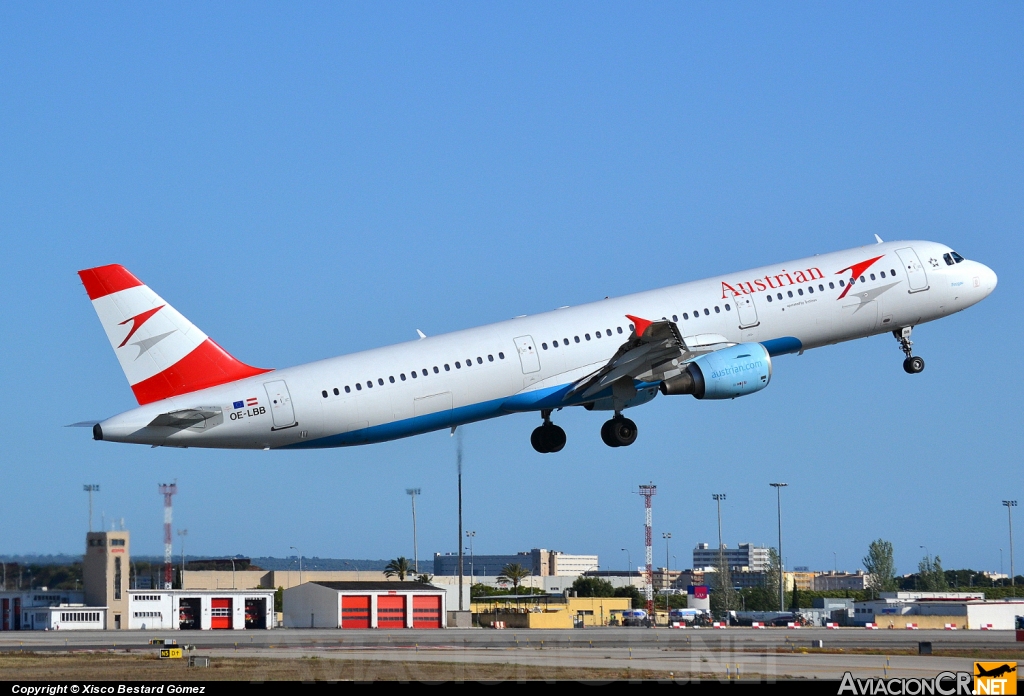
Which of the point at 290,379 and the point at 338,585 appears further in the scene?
the point at 338,585

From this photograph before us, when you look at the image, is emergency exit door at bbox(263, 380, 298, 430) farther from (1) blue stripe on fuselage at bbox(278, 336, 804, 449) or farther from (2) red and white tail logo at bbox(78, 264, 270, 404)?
(2) red and white tail logo at bbox(78, 264, 270, 404)

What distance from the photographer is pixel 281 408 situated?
46625 millimetres

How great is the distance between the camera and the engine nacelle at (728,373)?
5128 cm

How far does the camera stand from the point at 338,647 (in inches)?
2200

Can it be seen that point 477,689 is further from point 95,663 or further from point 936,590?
point 936,590

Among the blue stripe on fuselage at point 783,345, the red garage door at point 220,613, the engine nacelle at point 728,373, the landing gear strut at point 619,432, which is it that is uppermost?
the blue stripe on fuselage at point 783,345

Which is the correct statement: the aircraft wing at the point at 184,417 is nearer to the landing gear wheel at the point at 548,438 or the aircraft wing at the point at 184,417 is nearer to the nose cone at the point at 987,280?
the landing gear wheel at the point at 548,438

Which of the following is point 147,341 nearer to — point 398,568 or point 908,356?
point 908,356

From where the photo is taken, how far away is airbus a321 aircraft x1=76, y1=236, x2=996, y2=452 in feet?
153

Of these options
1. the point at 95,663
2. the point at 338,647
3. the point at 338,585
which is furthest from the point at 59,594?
the point at 95,663

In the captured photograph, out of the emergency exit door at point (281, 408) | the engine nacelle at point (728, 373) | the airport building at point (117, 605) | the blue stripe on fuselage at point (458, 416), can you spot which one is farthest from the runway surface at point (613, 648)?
the airport building at point (117, 605)

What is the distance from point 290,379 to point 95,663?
11.5 metres

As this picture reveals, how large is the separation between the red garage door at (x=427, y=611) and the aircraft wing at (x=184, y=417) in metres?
45.0

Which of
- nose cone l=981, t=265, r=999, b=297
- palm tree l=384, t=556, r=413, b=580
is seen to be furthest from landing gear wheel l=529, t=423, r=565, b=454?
palm tree l=384, t=556, r=413, b=580
